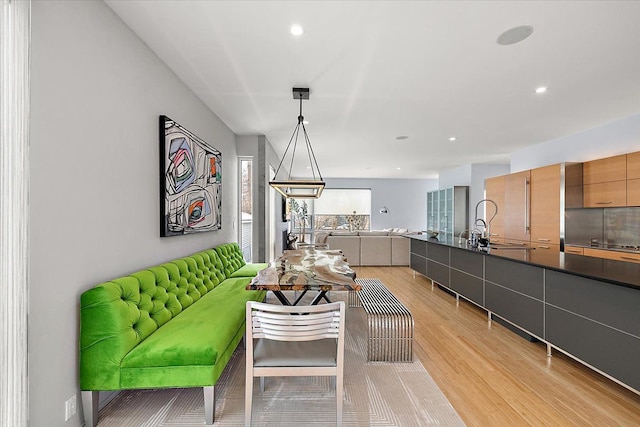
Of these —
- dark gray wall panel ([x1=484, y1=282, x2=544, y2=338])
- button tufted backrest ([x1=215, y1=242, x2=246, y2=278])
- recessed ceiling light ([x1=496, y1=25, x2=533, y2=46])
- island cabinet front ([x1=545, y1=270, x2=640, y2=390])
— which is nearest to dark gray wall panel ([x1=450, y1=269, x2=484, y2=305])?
dark gray wall panel ([x1=484, y1=282, x2=544, y2=338])

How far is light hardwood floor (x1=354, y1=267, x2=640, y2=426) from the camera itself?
1.99 metres

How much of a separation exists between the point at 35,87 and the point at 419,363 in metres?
3.23

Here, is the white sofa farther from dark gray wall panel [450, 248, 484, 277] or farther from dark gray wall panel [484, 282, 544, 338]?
dark gray wall panel [484, 282, 544, 338]

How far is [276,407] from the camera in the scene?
210cm

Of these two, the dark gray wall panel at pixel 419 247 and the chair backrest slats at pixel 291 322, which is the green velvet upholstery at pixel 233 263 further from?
the dark gray wall panel at pixel 419 247

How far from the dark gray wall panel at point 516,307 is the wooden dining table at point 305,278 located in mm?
1751

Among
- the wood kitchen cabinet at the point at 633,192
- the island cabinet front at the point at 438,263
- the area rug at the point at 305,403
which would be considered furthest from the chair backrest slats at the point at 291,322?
the wood kitchen cabinet at the point at 633,192

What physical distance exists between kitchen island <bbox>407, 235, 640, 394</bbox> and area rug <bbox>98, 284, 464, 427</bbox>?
1.17 m

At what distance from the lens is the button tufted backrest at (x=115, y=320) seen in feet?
6.00

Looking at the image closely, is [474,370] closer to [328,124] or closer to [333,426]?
[333,426]

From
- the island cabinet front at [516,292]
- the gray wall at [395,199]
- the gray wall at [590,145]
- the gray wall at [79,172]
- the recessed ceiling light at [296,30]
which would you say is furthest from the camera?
the gray wall at [395,199]

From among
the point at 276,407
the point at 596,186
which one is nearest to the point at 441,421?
the point at 276,407

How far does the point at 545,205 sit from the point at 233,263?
16.3 feet

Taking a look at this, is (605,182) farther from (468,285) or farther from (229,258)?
(229,258)
